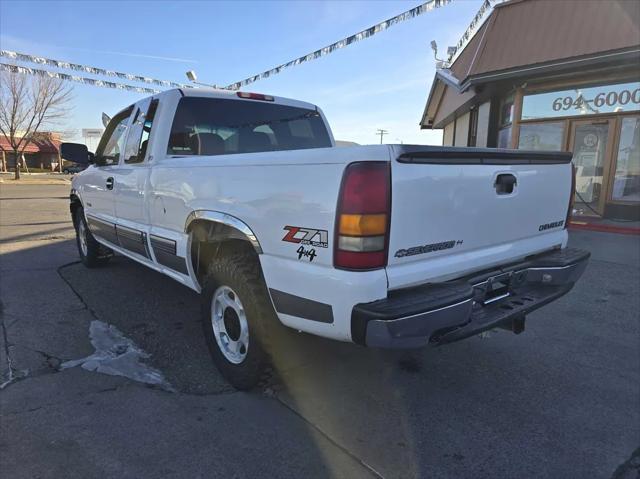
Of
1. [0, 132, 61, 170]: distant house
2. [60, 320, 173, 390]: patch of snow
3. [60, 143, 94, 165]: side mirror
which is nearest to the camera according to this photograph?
[60, 320, 173, 390]: patch of snow

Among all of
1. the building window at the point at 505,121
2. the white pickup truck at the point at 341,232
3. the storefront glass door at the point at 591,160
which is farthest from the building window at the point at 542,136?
the white pickup truck at the point at 341,232

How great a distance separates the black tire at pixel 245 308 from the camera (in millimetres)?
2719

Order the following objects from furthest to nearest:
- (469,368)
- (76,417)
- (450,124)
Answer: (450,124) < (469,368) < (76,417)

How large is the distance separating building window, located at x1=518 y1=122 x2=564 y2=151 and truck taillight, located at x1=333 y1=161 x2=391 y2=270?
11.5 metres

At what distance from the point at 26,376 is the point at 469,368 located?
3179 millimetres

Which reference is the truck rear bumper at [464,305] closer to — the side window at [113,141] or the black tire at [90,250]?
the side window at [113,141]

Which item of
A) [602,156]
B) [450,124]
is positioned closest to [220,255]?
[602,156]

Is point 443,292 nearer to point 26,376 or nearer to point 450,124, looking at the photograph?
point 26,376

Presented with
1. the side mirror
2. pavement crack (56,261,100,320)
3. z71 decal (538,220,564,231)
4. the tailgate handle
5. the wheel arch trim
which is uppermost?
the side mirror

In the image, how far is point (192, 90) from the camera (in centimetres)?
405

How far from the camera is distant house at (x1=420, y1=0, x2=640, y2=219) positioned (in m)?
10.0

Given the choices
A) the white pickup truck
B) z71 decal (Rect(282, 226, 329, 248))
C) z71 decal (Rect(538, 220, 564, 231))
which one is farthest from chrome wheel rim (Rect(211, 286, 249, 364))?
z71 decal (Rect(538, 220, 564, 231))

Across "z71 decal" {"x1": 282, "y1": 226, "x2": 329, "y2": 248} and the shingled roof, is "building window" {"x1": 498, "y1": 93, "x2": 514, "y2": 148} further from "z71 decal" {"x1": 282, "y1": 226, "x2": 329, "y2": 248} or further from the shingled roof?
"z71 decal" {"x1": 282, "y1": 226, "x2": 329, "y2": 248}

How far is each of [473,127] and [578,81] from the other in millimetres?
6460
